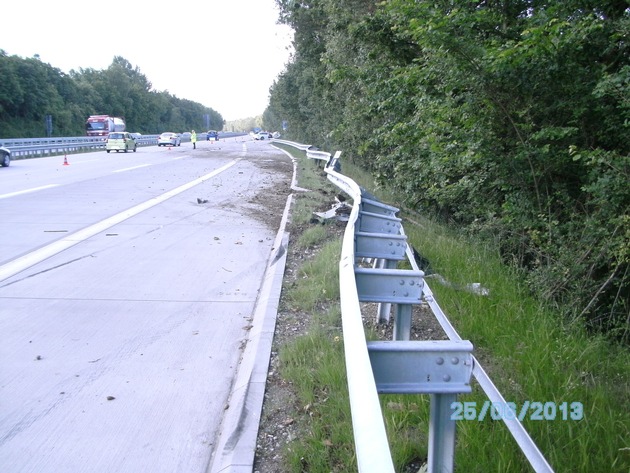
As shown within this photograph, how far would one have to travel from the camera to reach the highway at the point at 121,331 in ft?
12.9

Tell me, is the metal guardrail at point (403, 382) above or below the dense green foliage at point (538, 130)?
below

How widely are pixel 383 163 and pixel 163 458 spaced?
356 inches

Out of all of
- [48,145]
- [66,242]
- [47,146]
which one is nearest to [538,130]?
[66,242]

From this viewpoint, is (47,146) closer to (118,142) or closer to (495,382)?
(118,142)

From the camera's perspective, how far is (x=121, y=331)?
5855mm

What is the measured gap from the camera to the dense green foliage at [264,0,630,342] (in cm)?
574

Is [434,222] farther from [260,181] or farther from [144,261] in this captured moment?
[260,181]

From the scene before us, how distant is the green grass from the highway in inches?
27.4

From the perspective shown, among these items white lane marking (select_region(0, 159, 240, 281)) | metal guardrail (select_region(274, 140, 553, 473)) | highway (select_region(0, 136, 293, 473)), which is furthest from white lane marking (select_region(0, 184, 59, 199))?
metal guardrail (select_region(274, 140, 553, 473))

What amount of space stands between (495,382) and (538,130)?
3.77 m

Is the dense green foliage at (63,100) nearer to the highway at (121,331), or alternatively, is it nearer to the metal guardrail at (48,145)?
the metal guardrail at (48,145)

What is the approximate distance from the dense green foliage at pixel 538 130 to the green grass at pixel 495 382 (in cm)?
62

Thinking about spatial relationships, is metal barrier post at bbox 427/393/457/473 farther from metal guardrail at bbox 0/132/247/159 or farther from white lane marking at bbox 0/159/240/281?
metal guardrail at bbox 0/132/247/159

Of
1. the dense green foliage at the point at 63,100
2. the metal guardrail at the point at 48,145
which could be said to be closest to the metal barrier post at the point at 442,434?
the metal guardrail at the point at 48,145
